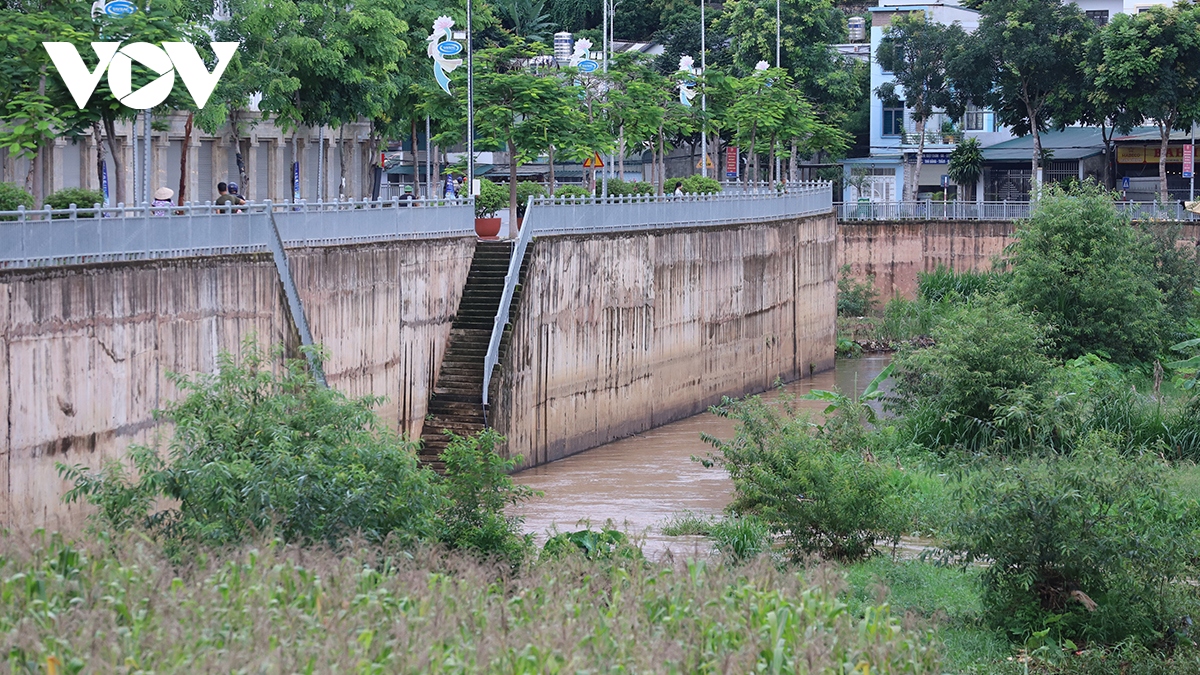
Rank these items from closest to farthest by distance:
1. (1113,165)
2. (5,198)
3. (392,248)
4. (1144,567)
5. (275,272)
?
(1144,567), (5,198), (275,272), (392,248), (1113,165)

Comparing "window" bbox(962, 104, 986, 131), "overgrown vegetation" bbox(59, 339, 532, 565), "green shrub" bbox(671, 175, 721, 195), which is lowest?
"overgrown vegetation" bbox(59, 339, 532, 565)

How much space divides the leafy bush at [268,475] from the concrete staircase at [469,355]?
11.7m

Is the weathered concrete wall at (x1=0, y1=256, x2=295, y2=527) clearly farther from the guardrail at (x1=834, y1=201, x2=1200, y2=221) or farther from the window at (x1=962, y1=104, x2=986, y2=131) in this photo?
the window at (x1=962, y1=104, x2=986, y2=131)

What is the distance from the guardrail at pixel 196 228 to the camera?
2119 cm

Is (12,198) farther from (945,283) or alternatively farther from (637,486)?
(945,283)

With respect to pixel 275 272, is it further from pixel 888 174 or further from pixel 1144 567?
pixel 888 174

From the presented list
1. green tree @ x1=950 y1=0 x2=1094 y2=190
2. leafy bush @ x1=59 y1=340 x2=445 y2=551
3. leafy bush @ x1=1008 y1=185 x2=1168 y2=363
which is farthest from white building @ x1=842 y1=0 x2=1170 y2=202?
leafy bush @ x1=59 y1=340 x2=445 y2=551

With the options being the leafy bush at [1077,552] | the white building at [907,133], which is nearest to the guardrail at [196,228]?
the leafy bush at [1077,552]

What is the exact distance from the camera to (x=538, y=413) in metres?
33.0

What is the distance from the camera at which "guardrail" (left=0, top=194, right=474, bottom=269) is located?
21188 millimetres

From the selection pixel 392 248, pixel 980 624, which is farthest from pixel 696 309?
pixel 980 624

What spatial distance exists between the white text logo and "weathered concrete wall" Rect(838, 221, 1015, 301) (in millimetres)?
42871

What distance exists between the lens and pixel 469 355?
31906mm

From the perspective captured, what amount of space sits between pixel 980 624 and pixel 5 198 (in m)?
15.4
